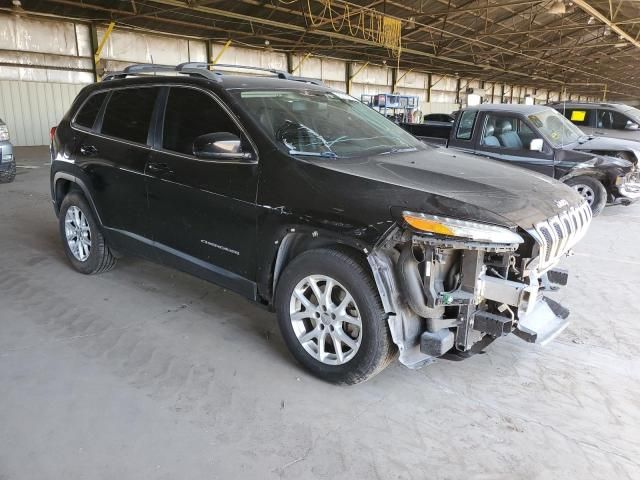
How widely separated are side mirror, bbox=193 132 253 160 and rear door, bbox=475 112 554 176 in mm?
5831

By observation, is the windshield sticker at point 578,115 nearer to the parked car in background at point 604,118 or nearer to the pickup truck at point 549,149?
the parked car in background at point 604,118

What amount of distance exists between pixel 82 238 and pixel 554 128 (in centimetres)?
718

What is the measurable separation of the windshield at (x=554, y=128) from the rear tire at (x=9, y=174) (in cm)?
916

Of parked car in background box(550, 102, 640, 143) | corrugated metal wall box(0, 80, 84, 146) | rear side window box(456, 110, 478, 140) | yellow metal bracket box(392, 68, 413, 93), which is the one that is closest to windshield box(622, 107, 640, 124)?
parked car in background box(550, 102, 640, 143)

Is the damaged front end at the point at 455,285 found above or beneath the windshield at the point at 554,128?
beneath

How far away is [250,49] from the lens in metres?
22.5

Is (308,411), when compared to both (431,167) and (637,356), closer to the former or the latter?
(431,167)

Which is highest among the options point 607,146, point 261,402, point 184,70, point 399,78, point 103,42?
point 399,78

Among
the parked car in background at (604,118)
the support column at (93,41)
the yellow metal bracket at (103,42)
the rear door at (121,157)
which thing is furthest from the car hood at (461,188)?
the support column at (93,41)

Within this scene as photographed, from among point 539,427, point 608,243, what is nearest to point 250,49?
point 608,243

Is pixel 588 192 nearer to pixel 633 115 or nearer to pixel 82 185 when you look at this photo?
pixel 633 115

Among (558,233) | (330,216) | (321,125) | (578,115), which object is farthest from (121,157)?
(578,115)

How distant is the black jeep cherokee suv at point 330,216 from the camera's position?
8.64 feet

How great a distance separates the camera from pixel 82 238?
15.5 ft
